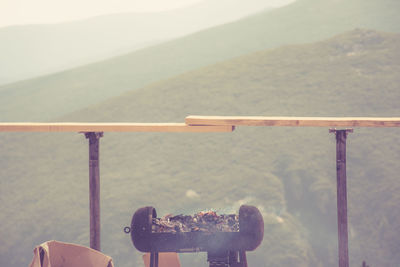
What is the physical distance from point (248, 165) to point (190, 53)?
24.8 metres

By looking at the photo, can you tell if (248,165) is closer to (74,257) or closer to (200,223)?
(200,223)

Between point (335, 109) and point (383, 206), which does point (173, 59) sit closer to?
point (335, 109)

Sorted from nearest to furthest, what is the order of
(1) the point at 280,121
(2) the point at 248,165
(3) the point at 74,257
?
(3) the point at 74,257
(1) the point at 280,121
(2) the point at 248,165

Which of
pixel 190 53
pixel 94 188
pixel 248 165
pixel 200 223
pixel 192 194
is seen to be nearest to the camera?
pixel 200 223

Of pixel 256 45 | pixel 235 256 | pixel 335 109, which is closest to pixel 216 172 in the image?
pixel 335 109

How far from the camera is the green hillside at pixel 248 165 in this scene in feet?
56.4

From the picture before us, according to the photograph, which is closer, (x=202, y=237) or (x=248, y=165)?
(x=202, y=237)

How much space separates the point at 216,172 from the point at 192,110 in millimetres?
4365

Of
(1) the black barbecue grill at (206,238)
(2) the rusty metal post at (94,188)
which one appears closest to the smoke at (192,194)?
(2) the rusty metal post at (94,188)

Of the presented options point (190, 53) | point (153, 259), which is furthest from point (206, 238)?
point (190, 53)

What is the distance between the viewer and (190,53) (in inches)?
1687

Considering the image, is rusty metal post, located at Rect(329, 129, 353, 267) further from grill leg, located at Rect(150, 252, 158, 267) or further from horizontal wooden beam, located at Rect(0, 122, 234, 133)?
grill leg, located at Rect(150, 252, 158, 267)

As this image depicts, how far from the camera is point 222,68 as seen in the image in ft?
90.6

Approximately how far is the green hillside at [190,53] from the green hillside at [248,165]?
506 inches
